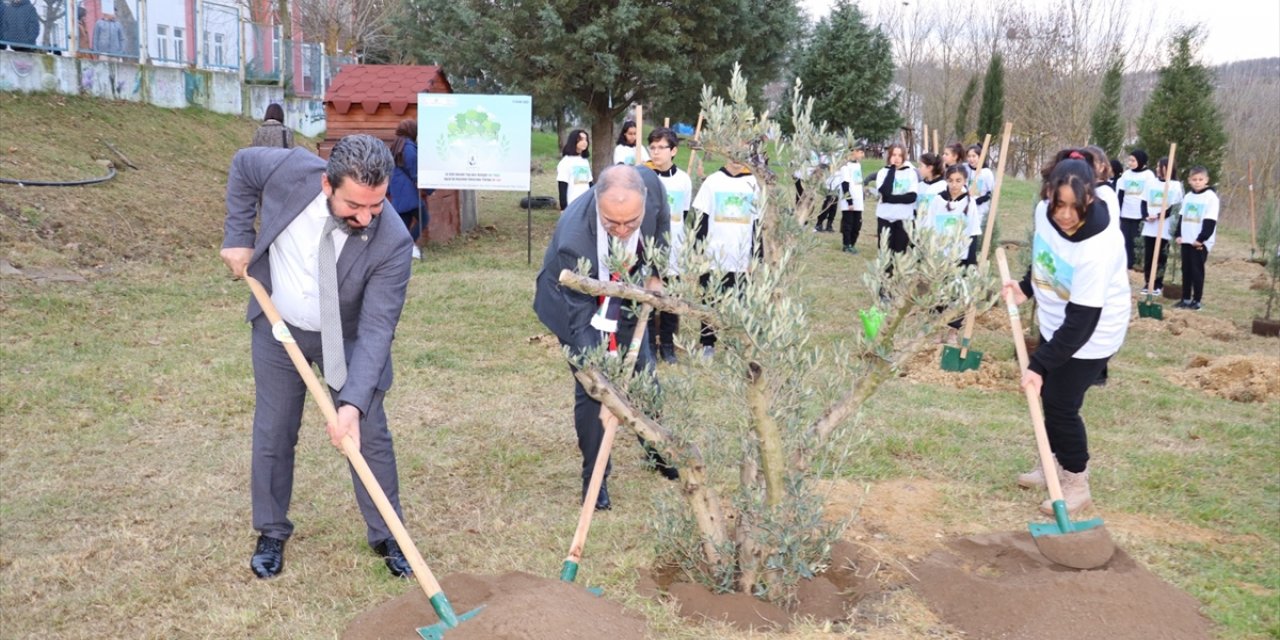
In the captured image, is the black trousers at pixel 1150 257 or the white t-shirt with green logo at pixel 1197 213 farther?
the black trousers at pixel 1150 257

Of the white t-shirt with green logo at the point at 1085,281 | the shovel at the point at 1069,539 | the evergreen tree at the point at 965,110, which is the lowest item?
the shovel at the point at 1069,539

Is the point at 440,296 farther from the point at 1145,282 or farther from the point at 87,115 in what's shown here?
the point at 1145,282

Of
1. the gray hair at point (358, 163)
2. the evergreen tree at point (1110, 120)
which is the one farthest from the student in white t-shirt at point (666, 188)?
the evergreen tree at point (1110, 120)

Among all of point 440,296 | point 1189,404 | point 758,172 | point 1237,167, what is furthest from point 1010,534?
point 1237,167

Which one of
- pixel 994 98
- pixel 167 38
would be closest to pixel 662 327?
pixel 167 38

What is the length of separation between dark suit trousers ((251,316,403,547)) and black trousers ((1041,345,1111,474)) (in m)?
2.96

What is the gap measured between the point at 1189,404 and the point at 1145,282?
6.83 meters

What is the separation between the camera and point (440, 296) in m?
10.3

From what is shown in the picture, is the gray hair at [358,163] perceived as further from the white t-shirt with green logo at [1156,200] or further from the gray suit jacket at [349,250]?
the white t-shirt with green logo at [1156,200]

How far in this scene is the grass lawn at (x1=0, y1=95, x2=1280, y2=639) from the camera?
12.8ft

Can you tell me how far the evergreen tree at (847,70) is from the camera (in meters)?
24.6

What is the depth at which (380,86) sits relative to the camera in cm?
1401

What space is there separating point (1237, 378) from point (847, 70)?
59.5 feet

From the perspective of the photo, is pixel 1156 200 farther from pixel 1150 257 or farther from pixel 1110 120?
pixel 1110 120
